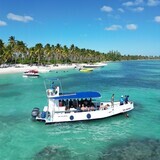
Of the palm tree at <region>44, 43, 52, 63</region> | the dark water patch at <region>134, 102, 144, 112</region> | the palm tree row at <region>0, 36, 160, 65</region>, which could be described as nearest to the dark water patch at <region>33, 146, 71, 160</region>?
the dark water patch at <region>134, 102, 144, 112</region>

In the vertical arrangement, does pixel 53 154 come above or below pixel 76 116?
below

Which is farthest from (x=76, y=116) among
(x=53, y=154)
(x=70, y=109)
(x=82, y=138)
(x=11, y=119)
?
(x=53, y=154)

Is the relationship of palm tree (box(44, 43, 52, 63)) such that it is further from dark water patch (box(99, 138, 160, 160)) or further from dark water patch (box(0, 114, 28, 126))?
dark water patch (box(99, 138, 160, 160))

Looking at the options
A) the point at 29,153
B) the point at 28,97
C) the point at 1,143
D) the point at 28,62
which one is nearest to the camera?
the point at 29,153

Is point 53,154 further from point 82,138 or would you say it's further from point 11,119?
point 11,119

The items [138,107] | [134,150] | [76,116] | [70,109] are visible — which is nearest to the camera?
[134,150]

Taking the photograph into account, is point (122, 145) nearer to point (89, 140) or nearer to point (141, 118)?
point (89, 140)

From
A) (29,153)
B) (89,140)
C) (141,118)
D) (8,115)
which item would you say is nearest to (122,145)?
(89,140)
